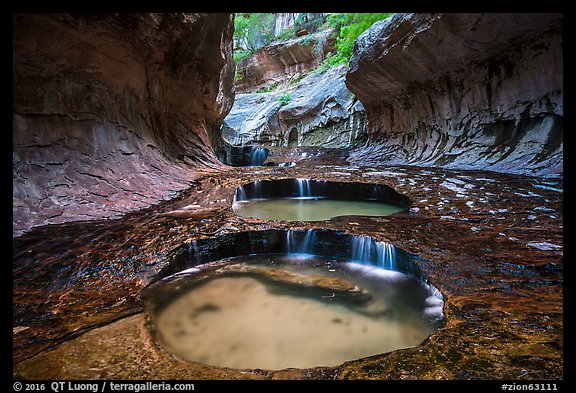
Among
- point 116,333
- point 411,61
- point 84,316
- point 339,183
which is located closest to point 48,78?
point 84,316

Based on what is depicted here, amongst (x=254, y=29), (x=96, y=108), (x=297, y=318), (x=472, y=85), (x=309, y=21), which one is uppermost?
(x=254, y=29)

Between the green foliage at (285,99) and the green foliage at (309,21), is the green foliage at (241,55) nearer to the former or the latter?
the green foliage at (309,21)

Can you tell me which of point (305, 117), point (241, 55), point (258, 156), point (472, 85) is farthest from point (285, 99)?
point (472, 85)

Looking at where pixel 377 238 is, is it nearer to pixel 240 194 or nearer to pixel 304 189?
pixel 240 194

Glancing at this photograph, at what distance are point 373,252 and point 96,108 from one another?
4.91 metres

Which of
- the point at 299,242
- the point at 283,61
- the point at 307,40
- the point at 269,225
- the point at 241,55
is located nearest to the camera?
the point at 299,242

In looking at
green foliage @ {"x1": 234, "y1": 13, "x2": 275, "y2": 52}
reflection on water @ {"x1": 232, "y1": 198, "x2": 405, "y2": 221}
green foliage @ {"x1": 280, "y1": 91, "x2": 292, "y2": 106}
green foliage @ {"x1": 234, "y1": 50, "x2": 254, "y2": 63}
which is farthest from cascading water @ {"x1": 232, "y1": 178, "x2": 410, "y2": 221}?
green foliage @ {"x1": 234, "y1": 13, "x2": 275, "y2": 52}

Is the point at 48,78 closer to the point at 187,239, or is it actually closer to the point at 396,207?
the point at 187,239

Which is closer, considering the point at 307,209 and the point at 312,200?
the point at 307,209

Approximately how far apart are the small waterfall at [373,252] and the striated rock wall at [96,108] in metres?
3.33

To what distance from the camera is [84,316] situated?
182cm

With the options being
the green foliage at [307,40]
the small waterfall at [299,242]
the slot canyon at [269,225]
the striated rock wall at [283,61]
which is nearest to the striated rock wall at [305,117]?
the striated rock wall at [283,61]

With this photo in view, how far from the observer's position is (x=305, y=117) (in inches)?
690

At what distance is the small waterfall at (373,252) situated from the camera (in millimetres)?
2900
